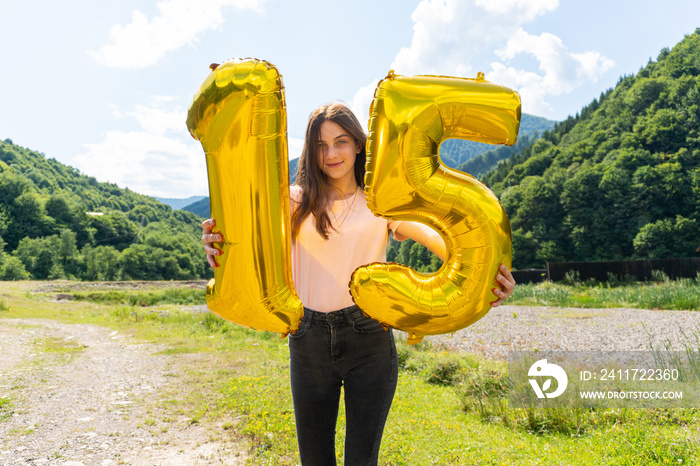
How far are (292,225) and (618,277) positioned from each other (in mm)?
28249

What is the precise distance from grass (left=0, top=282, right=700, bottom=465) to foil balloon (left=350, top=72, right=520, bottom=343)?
282 centimetres

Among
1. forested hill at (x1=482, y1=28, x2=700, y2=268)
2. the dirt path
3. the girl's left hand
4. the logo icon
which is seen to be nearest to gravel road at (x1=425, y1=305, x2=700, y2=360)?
the logo icon

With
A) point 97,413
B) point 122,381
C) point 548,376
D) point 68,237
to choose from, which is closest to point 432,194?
point 548,376

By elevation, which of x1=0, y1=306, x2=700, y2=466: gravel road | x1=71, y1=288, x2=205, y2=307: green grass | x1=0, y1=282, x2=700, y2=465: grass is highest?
x1=0, y1=282, x2=700, y2=465: grass

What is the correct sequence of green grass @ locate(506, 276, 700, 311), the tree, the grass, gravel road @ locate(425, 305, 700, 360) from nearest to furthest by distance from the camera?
the grass, gravel road @ locate(425, 305, 700, 360), green grass @ locate(506, 276, 700, 311), the tree

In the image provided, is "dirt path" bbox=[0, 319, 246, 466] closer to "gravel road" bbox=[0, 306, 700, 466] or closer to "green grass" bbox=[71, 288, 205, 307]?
"gravel road" bbox=[0, 306, 700, 466]

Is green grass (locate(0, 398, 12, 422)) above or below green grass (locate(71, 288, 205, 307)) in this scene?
above

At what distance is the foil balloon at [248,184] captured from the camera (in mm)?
1581

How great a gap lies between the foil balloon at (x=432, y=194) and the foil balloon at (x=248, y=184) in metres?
0.32

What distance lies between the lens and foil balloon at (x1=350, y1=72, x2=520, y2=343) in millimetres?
1583

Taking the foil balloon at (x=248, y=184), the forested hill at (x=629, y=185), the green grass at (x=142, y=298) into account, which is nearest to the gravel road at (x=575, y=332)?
the foil balloon at (x=248, y=184)

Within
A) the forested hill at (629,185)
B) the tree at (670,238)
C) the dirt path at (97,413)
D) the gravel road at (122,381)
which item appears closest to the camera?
the dirt path at (97,413)

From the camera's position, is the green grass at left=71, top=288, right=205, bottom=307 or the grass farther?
the green grass at left=71, top=288, right=205, bottom=307

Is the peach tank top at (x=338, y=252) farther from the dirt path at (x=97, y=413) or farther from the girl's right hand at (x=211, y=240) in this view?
the dirt path at (x=97, y=413)
